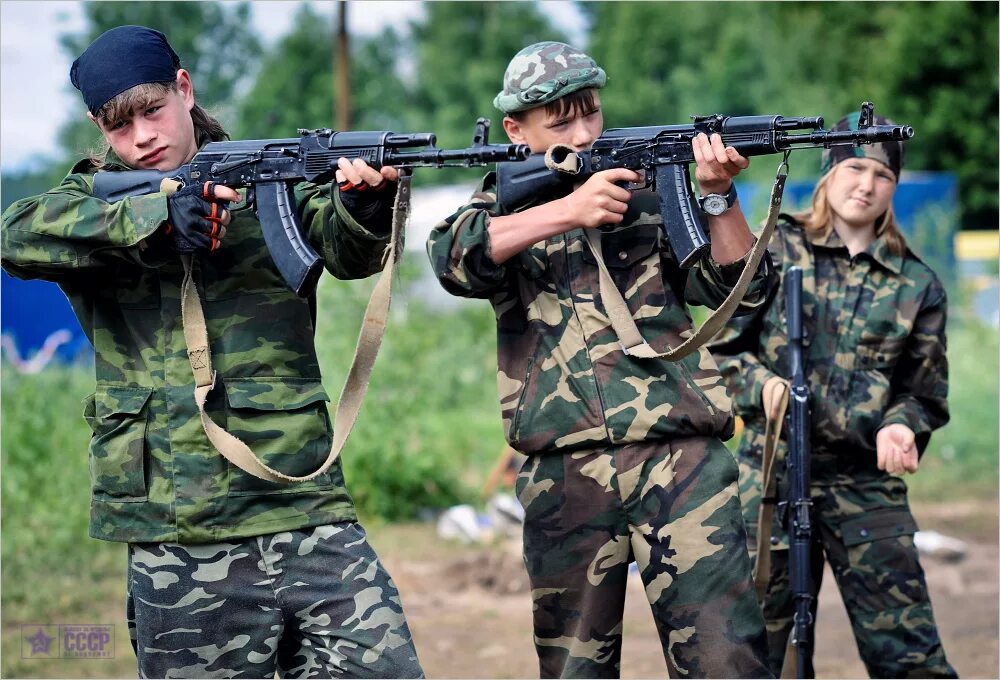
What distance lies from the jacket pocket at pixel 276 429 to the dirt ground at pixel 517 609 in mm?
2887

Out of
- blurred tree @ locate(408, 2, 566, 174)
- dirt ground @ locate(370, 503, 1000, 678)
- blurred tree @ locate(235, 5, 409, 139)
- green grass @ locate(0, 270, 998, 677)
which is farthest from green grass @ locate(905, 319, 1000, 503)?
blurred tree @ locate(408, 2, 566, 174)

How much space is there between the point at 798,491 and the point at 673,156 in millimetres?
1492

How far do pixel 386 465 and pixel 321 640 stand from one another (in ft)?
18.2

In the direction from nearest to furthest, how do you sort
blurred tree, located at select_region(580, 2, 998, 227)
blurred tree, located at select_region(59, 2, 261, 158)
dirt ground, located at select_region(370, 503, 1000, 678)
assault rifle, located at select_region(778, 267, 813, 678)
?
assault rifle, located at select_region(778, 267, 813, 678), dirt ground, located at select_region(370, 503, 1000, 678), blurred tree, located at select_region(59, 2, 261, 158), blurred tree, located at select_region(580, 2, 998, 227)

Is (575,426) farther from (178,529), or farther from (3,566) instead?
(3,566)

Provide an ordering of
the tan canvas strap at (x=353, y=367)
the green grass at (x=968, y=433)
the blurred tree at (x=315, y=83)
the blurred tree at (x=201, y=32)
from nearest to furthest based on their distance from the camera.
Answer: the tan canvas strap at (x=353, y=367) < the green grass at (x=968, y=433) < the blurred tree at (x=201, y=32) < the blurred tree at (x=315, y=83)

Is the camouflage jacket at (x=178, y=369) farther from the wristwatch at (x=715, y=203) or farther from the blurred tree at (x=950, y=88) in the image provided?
the blurred tree at (x=950, y=88)

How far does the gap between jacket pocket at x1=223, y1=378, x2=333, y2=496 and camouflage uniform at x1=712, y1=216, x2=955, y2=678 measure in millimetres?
1851

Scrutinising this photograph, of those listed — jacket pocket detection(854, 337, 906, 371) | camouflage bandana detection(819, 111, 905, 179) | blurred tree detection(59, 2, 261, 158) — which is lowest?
jacket pocket detection(854, 337, 906, 371)

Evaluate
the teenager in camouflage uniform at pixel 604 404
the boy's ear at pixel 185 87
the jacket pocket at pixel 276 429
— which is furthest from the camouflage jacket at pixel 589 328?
the boy's ear at pixel 185 87

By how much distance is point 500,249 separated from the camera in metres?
3.57

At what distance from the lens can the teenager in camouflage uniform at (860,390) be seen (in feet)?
14.7

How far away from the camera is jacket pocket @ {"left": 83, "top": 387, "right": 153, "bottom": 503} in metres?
3.31

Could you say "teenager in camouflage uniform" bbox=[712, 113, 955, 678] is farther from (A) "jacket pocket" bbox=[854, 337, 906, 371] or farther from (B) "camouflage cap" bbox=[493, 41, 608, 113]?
(B) "camouflage cap" bbox=[493, 41, 608, 113]
